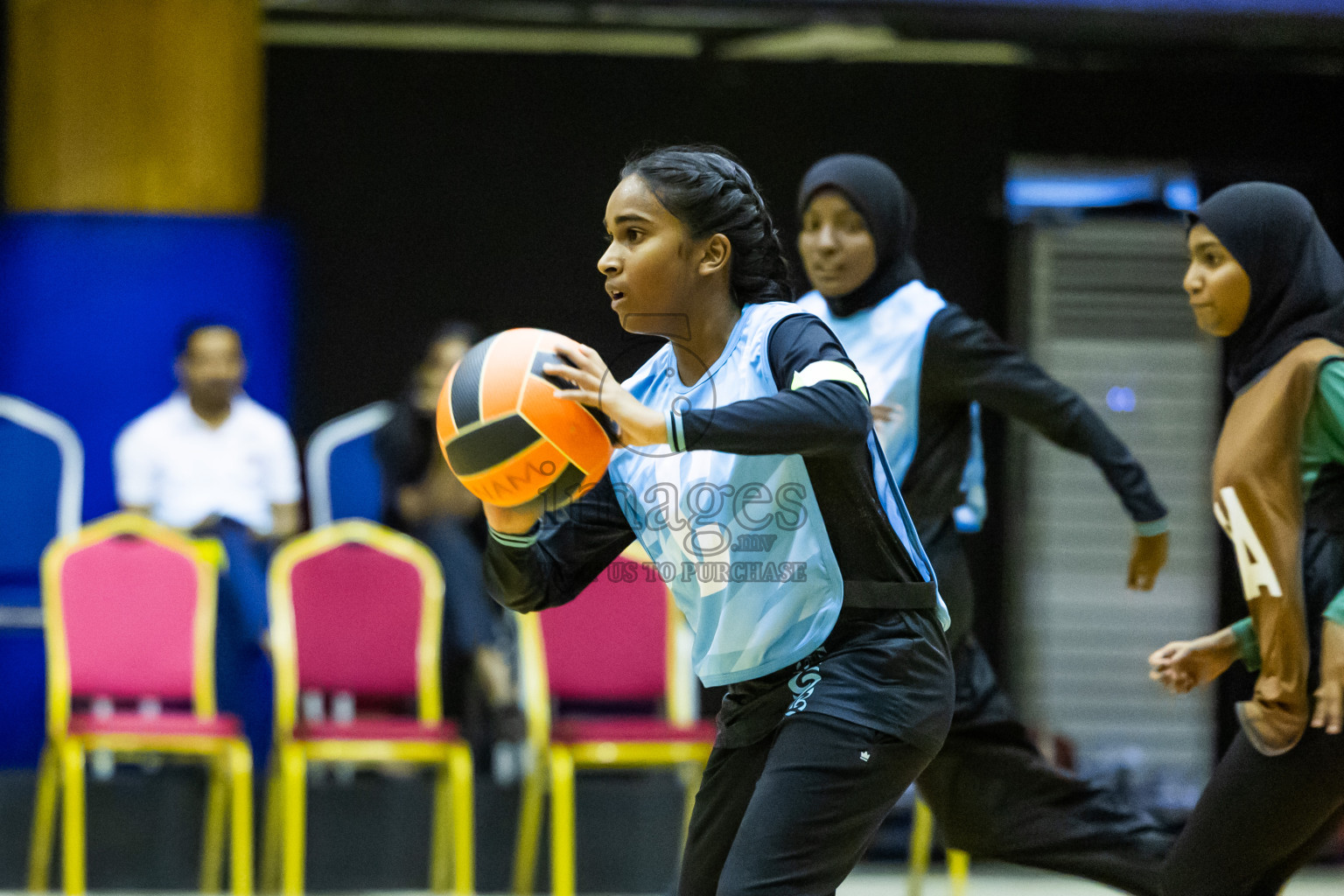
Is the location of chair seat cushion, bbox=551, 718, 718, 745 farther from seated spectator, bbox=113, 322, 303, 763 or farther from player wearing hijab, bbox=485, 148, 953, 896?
player wearing hijab, bbox=485, 148, 953, 896

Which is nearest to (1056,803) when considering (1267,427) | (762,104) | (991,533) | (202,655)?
(1267,427)

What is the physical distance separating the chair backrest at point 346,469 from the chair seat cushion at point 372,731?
1.11 metres

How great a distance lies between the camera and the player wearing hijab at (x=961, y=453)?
369cm

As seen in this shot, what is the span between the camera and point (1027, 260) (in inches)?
287

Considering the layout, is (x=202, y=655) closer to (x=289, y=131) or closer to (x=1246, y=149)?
(x=289, y=131)

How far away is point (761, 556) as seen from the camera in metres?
2.66

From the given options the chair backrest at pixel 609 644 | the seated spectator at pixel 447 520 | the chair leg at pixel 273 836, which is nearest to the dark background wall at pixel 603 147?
the seated spectator at pixel 447 520

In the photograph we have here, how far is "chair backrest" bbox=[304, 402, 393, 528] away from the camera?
6543 millimetres

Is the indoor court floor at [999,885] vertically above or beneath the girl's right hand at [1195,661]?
beneath

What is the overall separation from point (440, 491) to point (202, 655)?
1.07 m

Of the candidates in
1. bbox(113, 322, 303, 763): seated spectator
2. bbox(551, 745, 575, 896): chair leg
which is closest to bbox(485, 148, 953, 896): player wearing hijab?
bbox(551, 745, 575, 896): chair leg

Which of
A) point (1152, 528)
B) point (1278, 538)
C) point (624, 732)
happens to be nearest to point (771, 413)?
point (1278, 538)

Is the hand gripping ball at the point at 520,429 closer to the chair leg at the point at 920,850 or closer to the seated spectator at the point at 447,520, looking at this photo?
the chair leg at the point at 920,850

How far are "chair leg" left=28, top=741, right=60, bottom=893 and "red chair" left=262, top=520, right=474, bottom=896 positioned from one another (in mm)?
703
